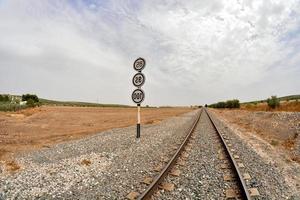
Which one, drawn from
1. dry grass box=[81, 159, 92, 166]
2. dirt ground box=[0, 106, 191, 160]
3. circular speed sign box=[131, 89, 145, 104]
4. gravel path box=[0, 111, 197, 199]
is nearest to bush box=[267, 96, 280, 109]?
dirt ground box=[0, 106, 191, 160]

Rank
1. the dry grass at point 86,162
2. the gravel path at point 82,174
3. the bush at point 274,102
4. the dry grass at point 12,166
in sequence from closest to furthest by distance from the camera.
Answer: the gravel path at point 82,174 < the dry grass at point 12,166 < the dry grass at point 86,162 < the bush at point 274,102

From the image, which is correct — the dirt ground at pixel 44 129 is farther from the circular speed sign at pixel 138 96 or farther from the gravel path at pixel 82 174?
the circular speed sign at pixel 138 96

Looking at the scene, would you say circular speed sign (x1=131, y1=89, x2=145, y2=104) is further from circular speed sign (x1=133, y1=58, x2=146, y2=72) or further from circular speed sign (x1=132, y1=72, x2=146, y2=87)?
circular speed sign (x1=133, y1=58, x2=146, y2=72)

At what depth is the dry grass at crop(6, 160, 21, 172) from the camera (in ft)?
24.5

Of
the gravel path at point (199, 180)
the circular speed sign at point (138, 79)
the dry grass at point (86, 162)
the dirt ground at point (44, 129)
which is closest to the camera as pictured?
the gravel path at point (199, 180)

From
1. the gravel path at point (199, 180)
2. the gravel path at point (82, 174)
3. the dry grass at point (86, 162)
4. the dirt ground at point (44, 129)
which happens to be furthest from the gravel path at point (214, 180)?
the dirt ground at point (44, 129)

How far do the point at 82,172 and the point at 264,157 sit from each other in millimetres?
6086

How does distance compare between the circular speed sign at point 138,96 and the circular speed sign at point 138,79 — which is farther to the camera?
the circular speed sign at point 138,96

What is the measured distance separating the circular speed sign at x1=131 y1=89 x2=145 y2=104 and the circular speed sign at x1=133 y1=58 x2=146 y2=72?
1.05m

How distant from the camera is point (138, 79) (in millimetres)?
12508

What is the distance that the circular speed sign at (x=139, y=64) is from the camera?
12.4m

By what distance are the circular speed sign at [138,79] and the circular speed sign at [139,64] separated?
25cm

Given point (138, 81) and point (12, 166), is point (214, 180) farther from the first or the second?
point (138, 81)

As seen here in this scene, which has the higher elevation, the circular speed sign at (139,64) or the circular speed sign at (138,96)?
the circular speed sign at (139,64)
